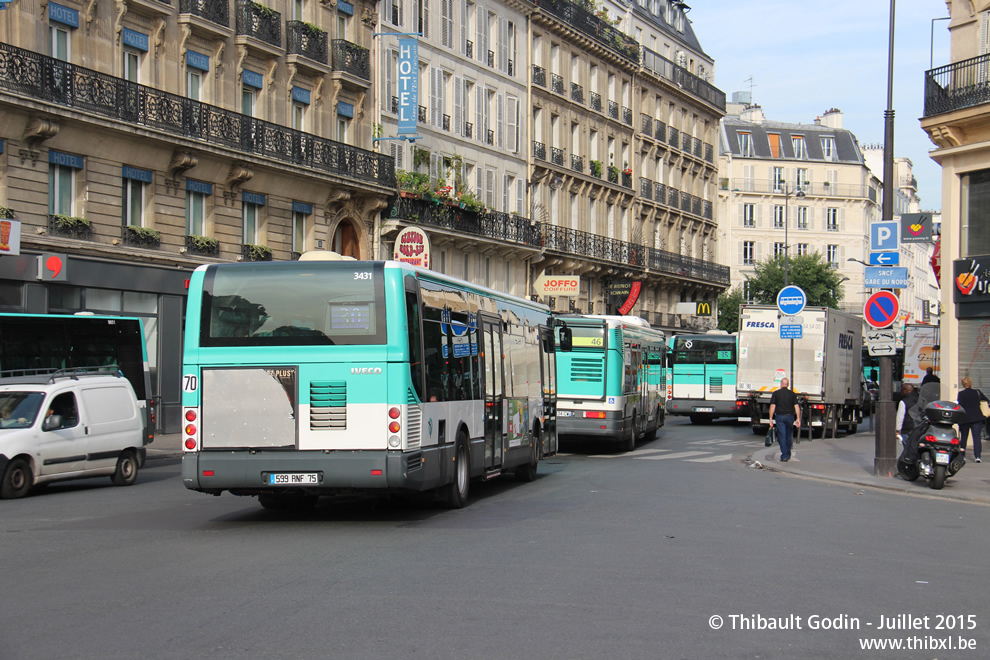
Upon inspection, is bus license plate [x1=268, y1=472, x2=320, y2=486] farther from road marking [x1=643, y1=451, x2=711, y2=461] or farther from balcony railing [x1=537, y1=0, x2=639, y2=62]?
balcony railing [x1=537, y1=0, x2=639, y2=62]

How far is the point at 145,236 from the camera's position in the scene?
2897 centimetres

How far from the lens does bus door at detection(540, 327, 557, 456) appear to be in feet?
66.4

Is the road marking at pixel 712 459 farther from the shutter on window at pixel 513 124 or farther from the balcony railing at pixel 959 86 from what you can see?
the shutter on window at pixel 513 124

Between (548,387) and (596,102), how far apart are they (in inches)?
1556

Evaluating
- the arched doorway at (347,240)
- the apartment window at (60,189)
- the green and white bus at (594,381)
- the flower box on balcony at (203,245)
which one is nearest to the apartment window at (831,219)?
the arched doorway at (347,240)

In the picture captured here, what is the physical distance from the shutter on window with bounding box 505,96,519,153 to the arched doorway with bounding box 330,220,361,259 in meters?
12.9

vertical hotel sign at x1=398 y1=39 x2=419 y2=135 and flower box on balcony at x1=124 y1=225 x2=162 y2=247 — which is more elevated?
vertical hotel sign at x1=398 y1=39 x2=419 y2=135

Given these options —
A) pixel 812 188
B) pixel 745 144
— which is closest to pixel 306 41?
pixel 745 144

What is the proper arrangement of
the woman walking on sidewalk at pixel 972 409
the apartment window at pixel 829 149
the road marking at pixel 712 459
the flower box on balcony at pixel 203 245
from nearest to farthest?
1. the woman walking on sidewalk at pixel 972 409
2. the road marking at pixel 712 459
3. the flower box on balcony at pixel 203 245
4. the apartment window at pixel 829 149

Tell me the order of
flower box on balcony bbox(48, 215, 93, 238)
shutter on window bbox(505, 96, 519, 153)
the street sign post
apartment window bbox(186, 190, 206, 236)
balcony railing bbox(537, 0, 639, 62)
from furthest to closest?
balcony railing bbox(537, 0, 639, 62) → shutter on window bbox(505, 96, 519, 153) → apartment window bbox(186, 190, 206, 236) → flower box on balcony bbox(48, 215, 93, 238) → the street sign post

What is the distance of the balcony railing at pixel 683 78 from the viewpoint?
6531 centimetres

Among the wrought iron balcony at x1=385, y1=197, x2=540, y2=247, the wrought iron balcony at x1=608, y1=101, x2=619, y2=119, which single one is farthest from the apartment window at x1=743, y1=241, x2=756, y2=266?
the wrought iron balcony at x1=385, y1=197, x2=540, y2=247

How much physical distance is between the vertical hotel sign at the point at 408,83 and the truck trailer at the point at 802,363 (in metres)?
12.7

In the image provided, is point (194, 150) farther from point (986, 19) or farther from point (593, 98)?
point (593, 98)
